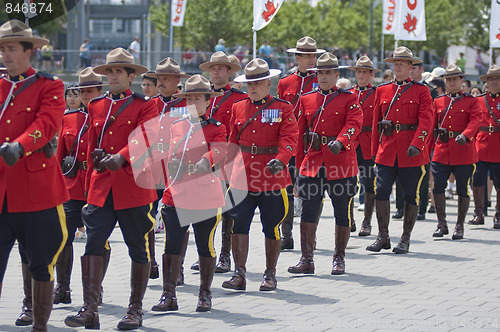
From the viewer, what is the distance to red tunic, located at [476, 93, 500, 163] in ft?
45.4

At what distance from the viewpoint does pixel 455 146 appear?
12.7 meters

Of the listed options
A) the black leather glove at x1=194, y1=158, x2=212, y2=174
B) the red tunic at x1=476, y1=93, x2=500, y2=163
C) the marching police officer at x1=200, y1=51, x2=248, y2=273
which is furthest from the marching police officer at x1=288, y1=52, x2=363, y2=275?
the red tunic at x1=476, y1=93, x2=500, y2=163

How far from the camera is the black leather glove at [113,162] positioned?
7008 millimetres

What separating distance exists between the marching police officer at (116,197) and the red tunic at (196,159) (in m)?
0.51

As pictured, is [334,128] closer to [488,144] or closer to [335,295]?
[335,295]

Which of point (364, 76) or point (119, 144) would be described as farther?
point (364, 76)

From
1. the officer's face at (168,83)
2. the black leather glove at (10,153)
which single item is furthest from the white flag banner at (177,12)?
the black leather glove at (10,153)

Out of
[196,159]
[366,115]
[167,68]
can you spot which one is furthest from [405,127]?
[196,159]

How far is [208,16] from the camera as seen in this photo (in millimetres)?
40844

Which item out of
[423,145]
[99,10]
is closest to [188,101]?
[423,145]

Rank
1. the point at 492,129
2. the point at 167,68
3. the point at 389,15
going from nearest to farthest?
the point at 167,68 < the point at 492,129 < the point at 389,15

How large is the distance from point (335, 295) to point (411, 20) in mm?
12989

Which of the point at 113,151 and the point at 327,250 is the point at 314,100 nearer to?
the point at 327,250

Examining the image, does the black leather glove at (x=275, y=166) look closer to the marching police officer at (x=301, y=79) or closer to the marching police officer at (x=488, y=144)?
the marching police officer at (x=301, y=79)
